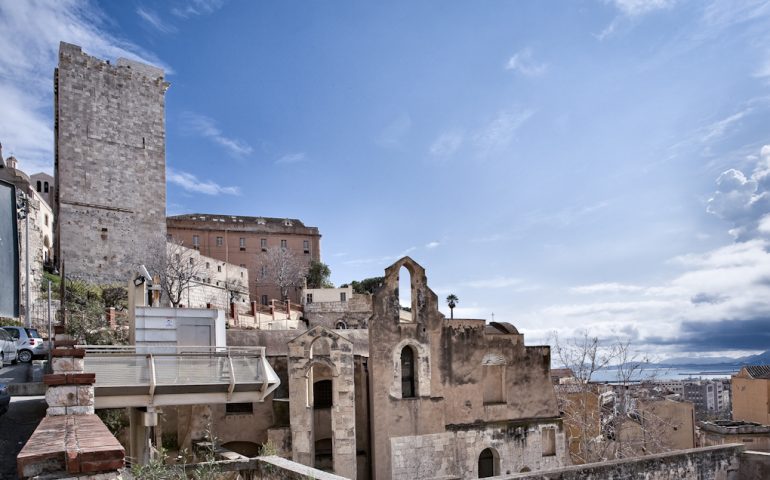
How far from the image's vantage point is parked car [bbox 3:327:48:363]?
1012 inches

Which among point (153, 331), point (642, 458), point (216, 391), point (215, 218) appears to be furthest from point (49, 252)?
point (642, 458)

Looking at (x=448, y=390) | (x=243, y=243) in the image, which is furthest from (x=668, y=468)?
(x=243, y=243)

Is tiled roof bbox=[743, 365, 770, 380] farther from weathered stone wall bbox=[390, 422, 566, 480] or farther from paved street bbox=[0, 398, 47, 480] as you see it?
paved street bbox=[0, 398, 47, 480]

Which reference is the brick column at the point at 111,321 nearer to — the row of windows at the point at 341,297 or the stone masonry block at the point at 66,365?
the stone masonry block at the point at 66,365

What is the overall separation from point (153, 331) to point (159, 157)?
120 feet

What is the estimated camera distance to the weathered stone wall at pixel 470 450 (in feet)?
71.8

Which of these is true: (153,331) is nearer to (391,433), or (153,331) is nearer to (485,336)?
(391,433)

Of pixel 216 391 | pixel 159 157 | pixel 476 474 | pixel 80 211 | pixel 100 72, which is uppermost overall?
pixel 100 72

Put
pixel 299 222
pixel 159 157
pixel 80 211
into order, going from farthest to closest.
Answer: pixel 299 222, pixel 159 157, pixel 80 211

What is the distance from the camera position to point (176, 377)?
43.5 ft

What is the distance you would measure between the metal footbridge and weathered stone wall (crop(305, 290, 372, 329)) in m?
34.6

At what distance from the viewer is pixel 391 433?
71.8 feet

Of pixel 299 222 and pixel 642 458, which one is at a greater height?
pixel 299 222

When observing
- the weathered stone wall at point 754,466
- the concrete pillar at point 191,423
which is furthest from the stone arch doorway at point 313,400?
the weathered stone wall at point 754,466
